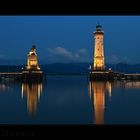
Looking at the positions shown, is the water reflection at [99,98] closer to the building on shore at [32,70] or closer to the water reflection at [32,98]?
the water reflection at [32,98]

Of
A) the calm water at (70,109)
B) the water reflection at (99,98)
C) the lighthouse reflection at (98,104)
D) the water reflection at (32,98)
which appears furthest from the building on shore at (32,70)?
the calm water at (70,109)

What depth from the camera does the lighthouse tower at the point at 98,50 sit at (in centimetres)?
3947

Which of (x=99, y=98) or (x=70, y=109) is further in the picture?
(x=99, y=98)

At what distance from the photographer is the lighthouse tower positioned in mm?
39469

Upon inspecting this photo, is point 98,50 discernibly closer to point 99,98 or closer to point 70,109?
point 99,98

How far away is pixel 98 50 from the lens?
1622 inches

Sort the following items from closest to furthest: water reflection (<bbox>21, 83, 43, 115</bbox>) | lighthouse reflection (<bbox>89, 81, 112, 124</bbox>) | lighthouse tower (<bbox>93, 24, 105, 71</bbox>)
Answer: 1. lighthouse reflection (<bbox>89, 81, 112, 124</bbox>)
2. water reflection (<bbox>21, 83, 43, 115</bbox>)
3. lighthouse tower (<bbox>93, 24, 105, 71</bbox>)

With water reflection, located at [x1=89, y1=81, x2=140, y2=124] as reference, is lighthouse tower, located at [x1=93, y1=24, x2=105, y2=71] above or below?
above

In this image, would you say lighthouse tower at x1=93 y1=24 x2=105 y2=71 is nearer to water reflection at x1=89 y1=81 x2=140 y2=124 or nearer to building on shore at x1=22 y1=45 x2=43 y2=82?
building on shore at x1=22 y1=45 x2=43 y2=82

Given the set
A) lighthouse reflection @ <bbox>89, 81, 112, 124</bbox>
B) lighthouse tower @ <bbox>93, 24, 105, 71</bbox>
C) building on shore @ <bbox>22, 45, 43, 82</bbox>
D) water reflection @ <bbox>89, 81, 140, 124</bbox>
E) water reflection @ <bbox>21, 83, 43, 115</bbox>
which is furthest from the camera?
lighthouse tower @ <bbox>93, 24, 105, 71</bbox>

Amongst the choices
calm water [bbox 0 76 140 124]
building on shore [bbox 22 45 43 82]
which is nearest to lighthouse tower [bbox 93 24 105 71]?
building on shore [bbox 22 45 43 82]

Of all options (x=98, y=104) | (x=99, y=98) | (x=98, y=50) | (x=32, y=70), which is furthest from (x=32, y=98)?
(x=98, y=50)
